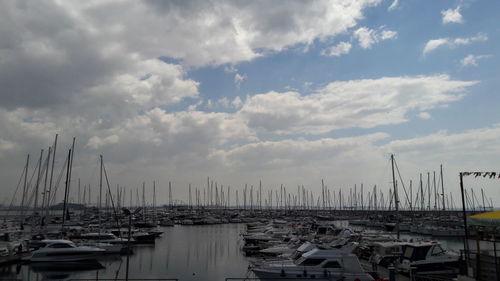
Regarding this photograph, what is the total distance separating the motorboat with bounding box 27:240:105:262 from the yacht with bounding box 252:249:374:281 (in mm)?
23214

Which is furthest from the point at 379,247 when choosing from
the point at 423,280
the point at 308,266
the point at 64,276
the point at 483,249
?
the point at 64,276

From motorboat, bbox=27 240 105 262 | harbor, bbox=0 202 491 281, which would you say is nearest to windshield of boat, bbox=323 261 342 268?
harbor, bbox=0 202 491 281

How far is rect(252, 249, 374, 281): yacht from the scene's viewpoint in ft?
84.4

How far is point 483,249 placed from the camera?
15625 millimetres

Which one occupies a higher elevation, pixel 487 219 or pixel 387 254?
pixel 487 219

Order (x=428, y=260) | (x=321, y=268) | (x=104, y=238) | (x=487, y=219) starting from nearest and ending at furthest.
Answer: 1. (x=487, y=219)
2. (x=321, y=268)
3. (x=428, y=260)
4. (x=104, y=238)

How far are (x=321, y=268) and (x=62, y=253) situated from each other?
2924cm

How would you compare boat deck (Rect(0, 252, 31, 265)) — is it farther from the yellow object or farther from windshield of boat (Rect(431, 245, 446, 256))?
the yellow object

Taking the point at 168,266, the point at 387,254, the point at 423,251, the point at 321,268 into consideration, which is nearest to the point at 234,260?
the point at 168,266

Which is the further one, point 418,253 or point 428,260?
point 418,253

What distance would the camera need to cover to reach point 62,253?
40.8m

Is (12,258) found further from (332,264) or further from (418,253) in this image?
(418,253)

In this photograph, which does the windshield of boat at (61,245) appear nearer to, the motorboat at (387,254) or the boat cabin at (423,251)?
the motorboat at (387,254)

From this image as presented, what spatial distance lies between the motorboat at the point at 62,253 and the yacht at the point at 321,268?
2321 centimetres
